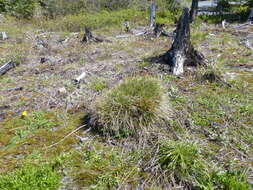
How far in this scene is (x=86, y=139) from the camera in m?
2.61

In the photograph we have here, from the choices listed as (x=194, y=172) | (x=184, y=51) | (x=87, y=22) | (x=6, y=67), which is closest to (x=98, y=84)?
(x=184, y=51)

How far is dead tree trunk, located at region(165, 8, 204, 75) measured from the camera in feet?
14.0

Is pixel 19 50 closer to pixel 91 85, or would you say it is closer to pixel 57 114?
pixel 91 85

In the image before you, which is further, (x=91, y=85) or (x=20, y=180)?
(x=91, y=85)

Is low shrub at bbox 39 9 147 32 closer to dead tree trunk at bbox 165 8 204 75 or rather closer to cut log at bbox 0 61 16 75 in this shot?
cut log at bbox 0 61 16 75

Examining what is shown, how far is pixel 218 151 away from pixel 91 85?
248 centimetres

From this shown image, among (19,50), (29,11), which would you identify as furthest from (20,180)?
(29,11)

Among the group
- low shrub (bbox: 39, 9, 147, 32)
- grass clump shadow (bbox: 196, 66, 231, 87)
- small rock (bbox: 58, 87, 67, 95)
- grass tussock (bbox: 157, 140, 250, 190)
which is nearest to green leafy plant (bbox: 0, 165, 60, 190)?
grass tussock (bbox: 157, 140, 250, 190)

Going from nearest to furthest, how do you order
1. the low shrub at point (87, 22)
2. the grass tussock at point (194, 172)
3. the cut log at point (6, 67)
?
the grass tussock at point (194, 172) → the cut log at point (6, 67) → the low shrub at point (87, 22)

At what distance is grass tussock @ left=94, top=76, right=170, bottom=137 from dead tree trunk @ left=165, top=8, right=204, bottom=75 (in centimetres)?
163

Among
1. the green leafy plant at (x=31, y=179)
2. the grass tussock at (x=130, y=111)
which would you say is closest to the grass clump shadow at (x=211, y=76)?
the grass tussock at (x=130, y=111)

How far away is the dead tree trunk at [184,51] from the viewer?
426cm

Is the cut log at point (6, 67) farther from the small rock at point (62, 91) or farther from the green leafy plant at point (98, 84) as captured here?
the green leafy plant at point (98, 84)

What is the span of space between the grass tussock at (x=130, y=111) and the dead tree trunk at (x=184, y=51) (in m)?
1.63
